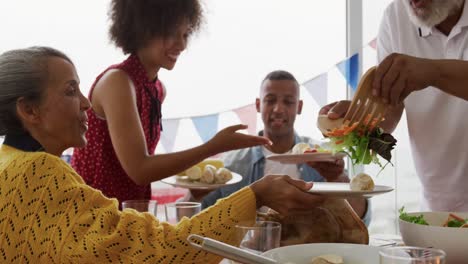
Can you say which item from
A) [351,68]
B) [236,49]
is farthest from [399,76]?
[351,68]

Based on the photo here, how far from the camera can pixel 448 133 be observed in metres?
2.08

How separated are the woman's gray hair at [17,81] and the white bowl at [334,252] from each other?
0.74 meters

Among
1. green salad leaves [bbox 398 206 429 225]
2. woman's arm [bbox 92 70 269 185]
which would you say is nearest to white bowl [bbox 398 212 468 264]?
green salad leaves [bbox 398 206 429 225]

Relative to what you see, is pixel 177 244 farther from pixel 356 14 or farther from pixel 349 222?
pixel 356 14

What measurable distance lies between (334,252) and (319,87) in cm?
281

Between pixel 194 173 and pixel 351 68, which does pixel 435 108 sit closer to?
pixel 194 173

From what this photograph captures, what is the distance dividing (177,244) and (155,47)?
113 centimetres

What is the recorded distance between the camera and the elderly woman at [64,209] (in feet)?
3.85

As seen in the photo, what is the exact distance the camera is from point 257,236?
3.55 ft

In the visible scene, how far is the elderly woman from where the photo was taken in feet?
3.85

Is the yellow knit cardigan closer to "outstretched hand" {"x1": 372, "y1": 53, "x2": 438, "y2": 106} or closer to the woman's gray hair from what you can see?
the woman's gray hair

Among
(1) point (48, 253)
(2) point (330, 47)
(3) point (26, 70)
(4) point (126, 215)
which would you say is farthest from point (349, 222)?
(2) point (330, 47)

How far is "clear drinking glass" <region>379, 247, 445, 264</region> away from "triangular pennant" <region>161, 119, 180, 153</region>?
291cm

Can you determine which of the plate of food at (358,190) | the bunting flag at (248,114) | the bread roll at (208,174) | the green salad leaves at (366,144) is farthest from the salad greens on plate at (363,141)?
the bunting flag at (248,114)
